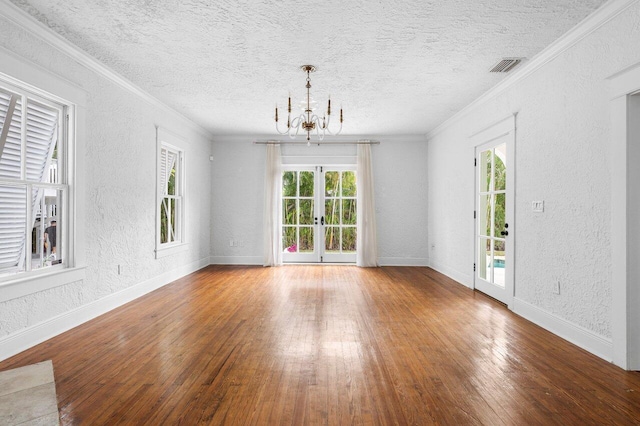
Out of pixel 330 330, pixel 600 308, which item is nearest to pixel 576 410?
pixel 600 308

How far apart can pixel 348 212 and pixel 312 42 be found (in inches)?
188

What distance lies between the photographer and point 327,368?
2717 millimetres

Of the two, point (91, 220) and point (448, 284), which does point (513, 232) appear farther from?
point (91, 220)

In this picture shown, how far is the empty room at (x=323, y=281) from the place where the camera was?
2.40 metres

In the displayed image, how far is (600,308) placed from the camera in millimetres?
2990

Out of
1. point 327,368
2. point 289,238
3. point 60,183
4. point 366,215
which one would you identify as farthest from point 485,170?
point 60,183

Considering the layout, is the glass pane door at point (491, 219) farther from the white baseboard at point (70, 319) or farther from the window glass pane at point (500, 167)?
the white baseboard at point (70, 319)

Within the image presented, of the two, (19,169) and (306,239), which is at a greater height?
(19,169)

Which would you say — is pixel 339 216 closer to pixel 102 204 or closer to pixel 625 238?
pixel 102 204

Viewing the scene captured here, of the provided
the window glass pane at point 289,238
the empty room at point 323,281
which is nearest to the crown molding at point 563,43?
the empty room at point 323,281

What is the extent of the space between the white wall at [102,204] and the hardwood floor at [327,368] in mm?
252

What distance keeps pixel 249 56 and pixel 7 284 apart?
2860 millimetres

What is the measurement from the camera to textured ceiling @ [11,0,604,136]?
293 centimetres

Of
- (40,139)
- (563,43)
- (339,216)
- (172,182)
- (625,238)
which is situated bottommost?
(625,238)
